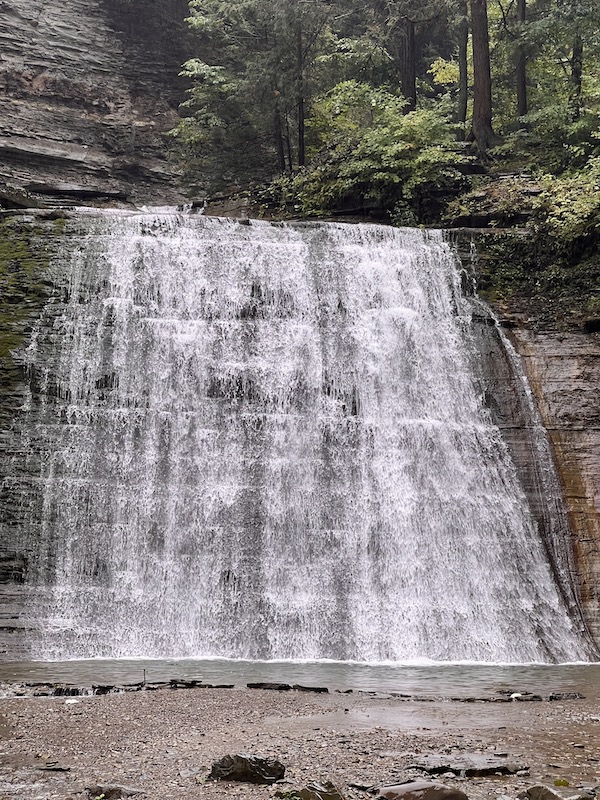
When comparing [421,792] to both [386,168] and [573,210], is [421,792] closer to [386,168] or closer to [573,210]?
[573,210]

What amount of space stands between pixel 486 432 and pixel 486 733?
10.4 metres

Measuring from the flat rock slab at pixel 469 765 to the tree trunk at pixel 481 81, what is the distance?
22793mm

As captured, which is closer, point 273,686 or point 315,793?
point 315,793

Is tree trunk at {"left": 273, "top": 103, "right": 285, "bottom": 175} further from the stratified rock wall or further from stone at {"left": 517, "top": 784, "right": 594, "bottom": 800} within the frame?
stone at {"left": 517, "top": 784, "right": 594, "bottom": 800}

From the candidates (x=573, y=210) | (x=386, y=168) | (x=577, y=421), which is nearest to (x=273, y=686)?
(x=577, y=421)

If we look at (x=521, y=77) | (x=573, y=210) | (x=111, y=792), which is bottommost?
(x=111, y=792)

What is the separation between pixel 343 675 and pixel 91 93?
1069 inches

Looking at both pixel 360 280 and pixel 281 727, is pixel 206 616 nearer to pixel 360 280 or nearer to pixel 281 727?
pixel 281 727

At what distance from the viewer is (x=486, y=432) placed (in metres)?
16.6

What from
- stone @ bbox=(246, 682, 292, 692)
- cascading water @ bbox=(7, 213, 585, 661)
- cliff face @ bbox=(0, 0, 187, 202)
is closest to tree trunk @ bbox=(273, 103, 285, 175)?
cliff face @ bbox=(0, 0, 187, 202)

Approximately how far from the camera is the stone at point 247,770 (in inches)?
196

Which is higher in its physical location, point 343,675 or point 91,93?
point 91,93

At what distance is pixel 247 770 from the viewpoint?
500cm

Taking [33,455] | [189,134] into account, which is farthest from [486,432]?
[189,134]
